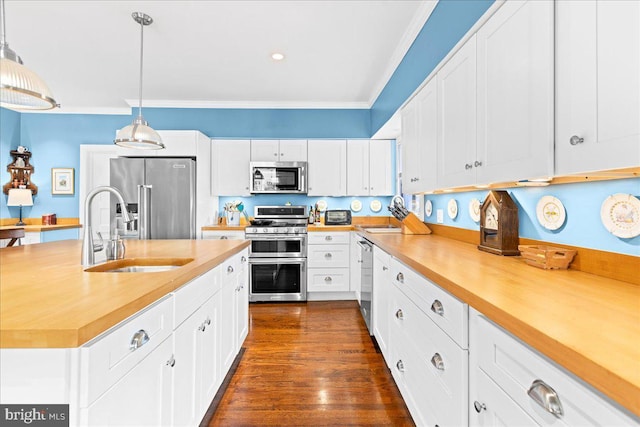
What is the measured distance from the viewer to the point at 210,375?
172 centimetres

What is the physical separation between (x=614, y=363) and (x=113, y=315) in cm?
112

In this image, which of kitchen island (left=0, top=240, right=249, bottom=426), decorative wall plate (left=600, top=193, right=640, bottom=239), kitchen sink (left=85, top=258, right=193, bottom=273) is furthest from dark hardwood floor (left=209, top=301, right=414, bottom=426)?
decorative wall plate (left=600, top=193, right=640, bottom=239)

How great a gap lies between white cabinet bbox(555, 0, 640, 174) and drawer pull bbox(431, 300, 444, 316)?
65 centimetres

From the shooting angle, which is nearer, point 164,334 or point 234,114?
point 164,334

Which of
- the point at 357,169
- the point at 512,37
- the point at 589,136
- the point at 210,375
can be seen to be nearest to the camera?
the point at 589,136

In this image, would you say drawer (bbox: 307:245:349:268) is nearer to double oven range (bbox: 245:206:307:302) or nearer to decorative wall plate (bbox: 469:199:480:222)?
double oven range (bbox: 245:206:307:302)

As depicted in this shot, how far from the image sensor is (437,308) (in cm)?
128

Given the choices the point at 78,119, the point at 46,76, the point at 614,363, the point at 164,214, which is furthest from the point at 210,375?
the point at 78,119

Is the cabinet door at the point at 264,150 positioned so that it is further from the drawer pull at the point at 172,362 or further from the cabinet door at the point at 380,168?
the drawer pull at the point at 172,362

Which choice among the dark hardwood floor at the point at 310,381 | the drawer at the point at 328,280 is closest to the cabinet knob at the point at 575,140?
the dark hardwood floor at the point at 310,381

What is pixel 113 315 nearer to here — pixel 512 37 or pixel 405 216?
pixel 512 37

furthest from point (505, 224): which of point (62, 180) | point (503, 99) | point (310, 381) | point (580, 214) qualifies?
point (62, 180)

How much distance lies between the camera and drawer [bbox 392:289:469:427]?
110 cm

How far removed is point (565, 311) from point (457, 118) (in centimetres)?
128
